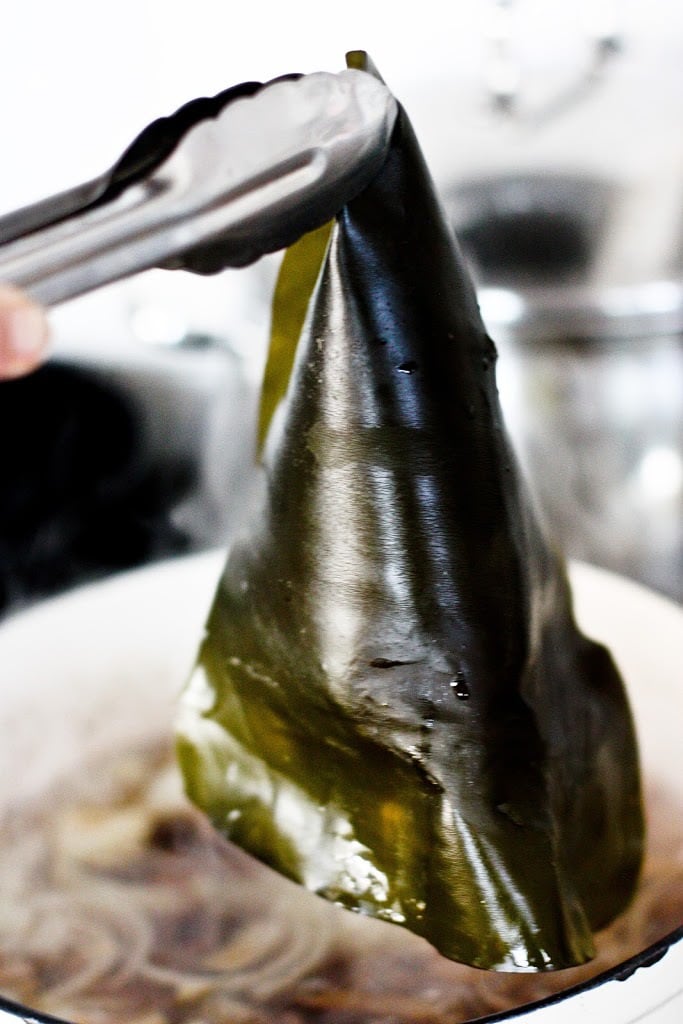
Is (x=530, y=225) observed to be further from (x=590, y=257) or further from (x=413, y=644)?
(x=413, y=644)

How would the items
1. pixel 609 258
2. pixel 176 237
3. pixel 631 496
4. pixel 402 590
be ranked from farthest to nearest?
pixel 609 258 → pixel 631 496 → pixel 402 590 → pixel 176 237

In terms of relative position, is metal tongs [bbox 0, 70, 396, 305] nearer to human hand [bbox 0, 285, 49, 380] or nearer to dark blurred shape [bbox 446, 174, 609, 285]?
human hand [bbox 0, 285, 49, 380]

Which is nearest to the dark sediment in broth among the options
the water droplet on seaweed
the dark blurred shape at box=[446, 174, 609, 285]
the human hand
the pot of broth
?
the pot of broth

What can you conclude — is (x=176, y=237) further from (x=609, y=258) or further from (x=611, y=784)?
(x=609, y=258)

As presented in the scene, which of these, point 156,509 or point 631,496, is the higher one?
point 156,509

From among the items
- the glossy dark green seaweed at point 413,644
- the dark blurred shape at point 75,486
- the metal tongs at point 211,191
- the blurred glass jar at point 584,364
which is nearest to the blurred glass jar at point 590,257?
the blurred glass jar at point 584,364

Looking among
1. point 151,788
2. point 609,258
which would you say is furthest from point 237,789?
point 609,258
